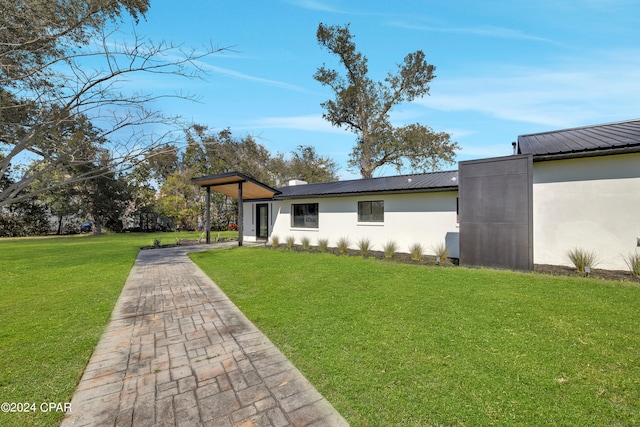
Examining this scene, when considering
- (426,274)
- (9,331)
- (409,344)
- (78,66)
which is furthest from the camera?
(426,274)

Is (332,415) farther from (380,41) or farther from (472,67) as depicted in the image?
(380,41)

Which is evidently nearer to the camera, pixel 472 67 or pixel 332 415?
pixel 332 415

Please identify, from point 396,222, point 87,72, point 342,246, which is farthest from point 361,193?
point 87,72

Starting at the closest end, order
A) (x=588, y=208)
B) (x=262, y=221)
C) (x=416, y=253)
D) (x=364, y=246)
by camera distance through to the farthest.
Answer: (x=588, y=208), (x=416, y=253), (x=364, y=246), (x=262, y=221)

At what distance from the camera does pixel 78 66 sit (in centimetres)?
435

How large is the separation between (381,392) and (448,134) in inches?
941

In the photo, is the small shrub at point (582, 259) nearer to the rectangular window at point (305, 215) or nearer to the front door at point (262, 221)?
the rectangular window at point (305, 215)

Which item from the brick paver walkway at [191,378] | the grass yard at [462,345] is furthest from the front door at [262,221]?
the brick paver walkway at [191,378]

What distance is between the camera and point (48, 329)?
3.95m

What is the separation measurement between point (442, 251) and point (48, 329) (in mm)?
9884

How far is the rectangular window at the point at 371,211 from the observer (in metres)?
11.9

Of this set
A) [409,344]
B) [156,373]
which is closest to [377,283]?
[409,344]

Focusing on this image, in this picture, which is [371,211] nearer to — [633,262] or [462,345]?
[633,262]

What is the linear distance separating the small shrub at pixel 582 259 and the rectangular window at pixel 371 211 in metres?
6.17
